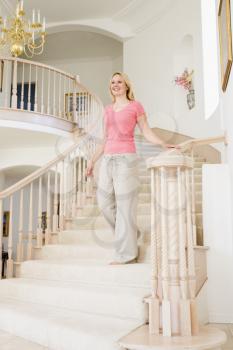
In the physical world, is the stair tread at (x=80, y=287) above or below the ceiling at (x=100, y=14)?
below

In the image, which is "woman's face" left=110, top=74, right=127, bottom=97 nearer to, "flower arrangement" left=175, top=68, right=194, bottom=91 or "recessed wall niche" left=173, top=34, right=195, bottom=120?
"flower arrangement" left=175, top=68, right=194, bottom=91

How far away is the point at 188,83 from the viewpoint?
7.74 metres

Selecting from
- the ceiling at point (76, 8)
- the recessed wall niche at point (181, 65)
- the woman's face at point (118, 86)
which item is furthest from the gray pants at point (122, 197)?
the ceiling at point (76, 8)

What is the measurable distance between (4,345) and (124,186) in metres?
1.42

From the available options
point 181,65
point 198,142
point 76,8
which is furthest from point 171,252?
point 76,8

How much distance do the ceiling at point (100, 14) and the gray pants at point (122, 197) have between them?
6.40 meters

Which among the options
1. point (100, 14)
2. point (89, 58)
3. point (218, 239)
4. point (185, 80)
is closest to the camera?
point (218, 239)

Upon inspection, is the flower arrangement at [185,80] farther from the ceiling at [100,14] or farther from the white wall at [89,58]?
the white wall at [89,58]

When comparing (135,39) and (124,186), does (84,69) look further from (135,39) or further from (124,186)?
(124,186)

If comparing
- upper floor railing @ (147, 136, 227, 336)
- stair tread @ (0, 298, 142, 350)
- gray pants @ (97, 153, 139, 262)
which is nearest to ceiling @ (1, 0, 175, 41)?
gray pants @ (97, 153, 139, 262)

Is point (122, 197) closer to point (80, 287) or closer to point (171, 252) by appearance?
point (80, 287)

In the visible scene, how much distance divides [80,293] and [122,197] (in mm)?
798

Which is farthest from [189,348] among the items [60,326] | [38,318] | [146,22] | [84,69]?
[84,69]

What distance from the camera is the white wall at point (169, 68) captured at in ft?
23.5
